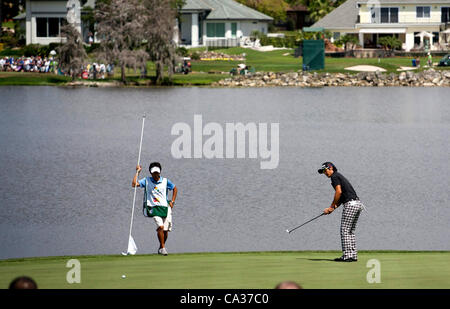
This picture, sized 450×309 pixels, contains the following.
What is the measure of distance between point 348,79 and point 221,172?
5915cm

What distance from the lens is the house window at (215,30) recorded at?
13150 centimetres

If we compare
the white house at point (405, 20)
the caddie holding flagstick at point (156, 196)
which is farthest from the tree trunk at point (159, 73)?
the caddie holding flagstick at point (156, 196)

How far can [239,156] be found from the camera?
2203 inches

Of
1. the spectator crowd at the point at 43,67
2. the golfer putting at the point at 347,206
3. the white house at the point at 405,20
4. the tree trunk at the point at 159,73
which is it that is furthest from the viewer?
the white house at the point at 405,20

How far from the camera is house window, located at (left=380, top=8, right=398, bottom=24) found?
12719 cm

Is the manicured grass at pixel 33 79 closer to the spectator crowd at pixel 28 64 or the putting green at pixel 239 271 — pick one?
the spectator crowd at pixel 28 64

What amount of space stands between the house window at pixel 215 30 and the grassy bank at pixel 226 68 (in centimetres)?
811

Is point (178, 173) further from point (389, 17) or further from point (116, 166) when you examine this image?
point (389, 17)

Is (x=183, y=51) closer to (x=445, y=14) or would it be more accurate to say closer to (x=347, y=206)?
(x=445, y=14)

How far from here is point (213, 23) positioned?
131 m

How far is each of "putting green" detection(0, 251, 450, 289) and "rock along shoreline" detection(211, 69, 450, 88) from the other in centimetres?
8236

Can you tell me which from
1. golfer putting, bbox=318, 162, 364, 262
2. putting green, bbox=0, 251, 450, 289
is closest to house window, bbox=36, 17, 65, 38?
putting green, bbox=0, 251, 450, 289

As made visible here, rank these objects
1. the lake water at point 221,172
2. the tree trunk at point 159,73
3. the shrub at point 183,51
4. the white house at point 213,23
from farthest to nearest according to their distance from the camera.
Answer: the white house at point 213,23, the shrub at point 183,51, the tree trunk at point 159,73, the lake water at point 221,172

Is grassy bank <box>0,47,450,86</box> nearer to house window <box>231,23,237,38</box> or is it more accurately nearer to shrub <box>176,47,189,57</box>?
shrub <box>176,47,189,57</box>
